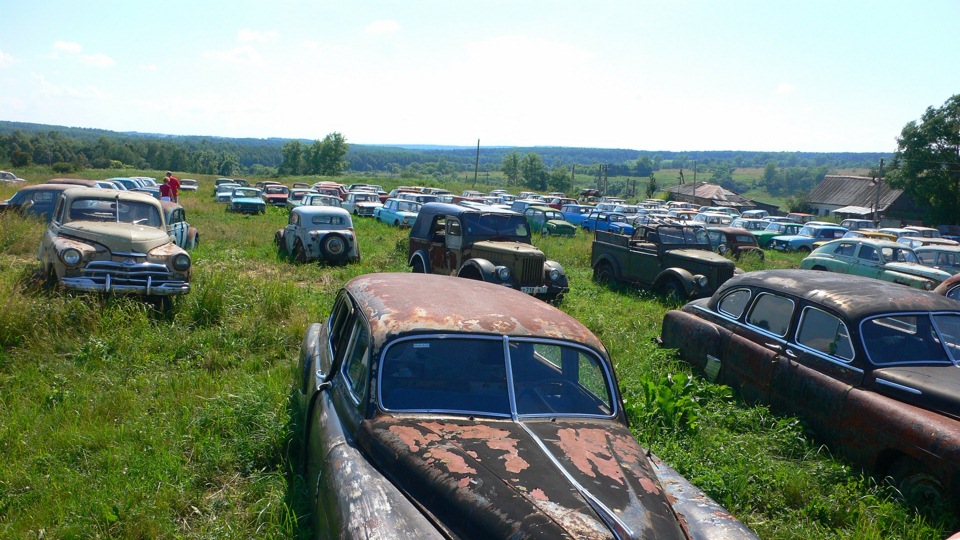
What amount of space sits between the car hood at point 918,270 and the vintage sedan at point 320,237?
1231 centimetres

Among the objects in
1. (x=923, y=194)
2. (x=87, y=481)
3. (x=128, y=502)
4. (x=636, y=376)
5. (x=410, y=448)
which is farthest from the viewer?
(x=923, y=194)

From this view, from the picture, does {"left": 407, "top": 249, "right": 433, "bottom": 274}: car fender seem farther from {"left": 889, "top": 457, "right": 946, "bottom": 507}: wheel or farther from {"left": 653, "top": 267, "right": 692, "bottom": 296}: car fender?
{"left": 889, "top": 457, "right": 946, "bottom": 507}: wheel

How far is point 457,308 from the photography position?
392 centimetres

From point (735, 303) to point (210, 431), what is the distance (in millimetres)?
5292

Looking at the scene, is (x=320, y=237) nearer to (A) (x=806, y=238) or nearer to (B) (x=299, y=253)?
(B) (x=299, y=253)

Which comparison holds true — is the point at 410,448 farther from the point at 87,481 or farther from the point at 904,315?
the point at 904,315

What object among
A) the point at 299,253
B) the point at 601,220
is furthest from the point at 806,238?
the point at 299,253

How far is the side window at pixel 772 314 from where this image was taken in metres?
5.97

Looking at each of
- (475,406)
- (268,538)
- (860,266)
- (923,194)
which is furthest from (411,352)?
(923,194)

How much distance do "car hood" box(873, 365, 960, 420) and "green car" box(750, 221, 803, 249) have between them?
2190 cm

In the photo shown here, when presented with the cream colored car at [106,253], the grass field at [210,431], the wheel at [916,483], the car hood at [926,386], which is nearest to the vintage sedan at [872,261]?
the grass field at [210,431]

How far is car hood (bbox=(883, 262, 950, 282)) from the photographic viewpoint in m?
13.5

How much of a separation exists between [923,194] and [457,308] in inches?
1575

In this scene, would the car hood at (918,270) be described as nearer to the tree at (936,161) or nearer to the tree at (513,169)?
the tree at (936,161)
